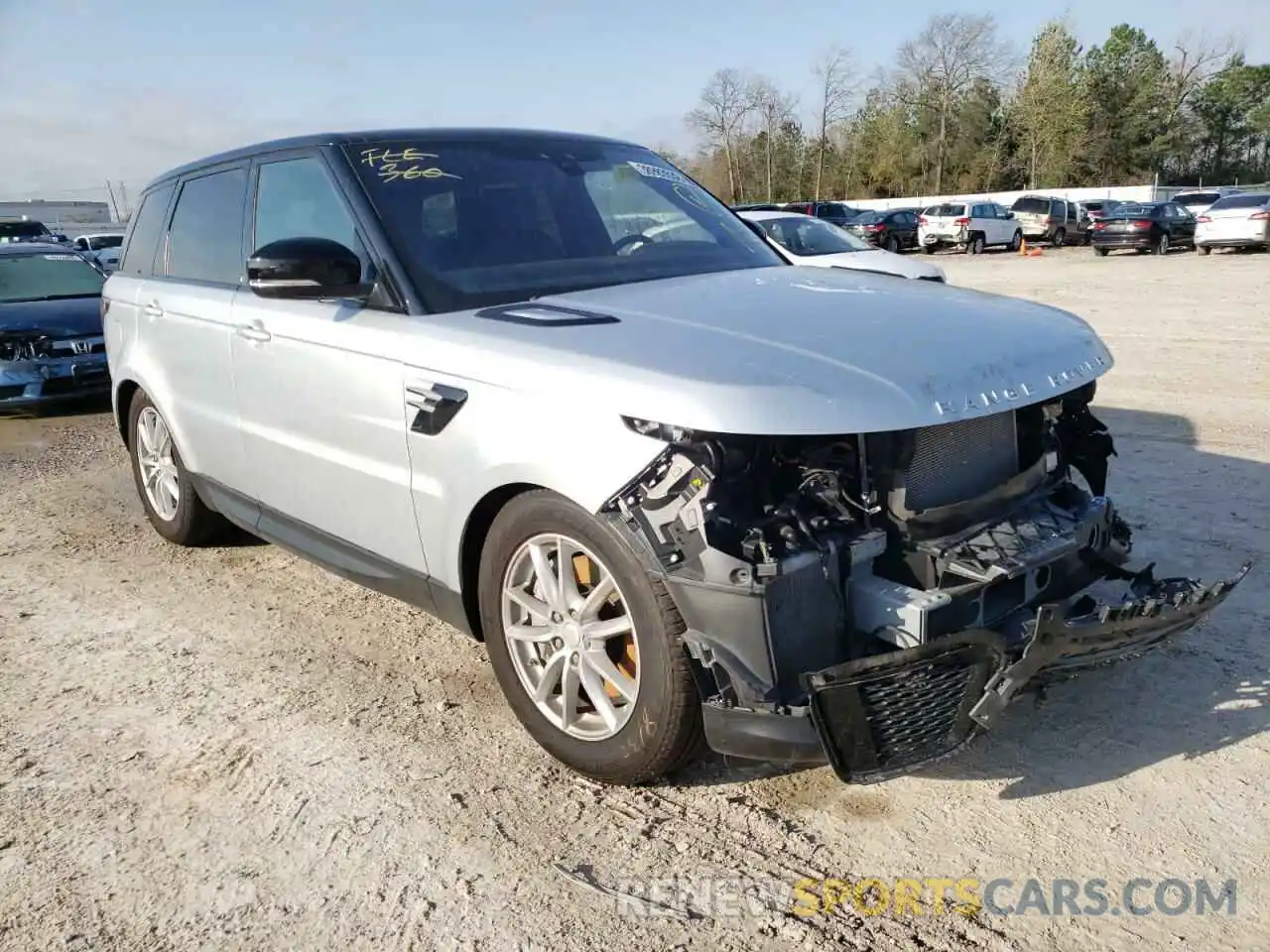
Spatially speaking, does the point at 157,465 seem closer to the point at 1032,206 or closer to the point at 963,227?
the point at 963,227

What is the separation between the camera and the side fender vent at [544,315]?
10.1ft

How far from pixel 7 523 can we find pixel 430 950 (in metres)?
5.04

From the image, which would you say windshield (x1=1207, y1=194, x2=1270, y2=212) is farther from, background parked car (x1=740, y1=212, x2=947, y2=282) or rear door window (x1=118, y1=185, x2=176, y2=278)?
rear door window (x1=118, y1=185, x2=176, y2=278)

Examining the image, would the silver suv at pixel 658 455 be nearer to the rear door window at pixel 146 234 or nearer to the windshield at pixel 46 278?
the rear door window at pixel 146 234

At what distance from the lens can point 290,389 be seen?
3.84 meters

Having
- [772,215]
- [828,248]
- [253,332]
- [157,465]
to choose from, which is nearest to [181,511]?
[157,465]

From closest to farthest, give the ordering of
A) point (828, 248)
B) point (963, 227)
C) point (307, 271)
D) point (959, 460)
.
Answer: point (959, 460) < point (307, 271) < point (828, 248) < point (963, 227)

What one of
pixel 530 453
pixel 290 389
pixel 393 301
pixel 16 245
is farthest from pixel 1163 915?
pixel 16 245

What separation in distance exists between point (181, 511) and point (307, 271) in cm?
246

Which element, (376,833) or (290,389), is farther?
(290,389)

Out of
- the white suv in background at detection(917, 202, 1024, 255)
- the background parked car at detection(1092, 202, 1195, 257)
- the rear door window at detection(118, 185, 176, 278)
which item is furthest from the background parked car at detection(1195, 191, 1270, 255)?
the rear door window at detection(118, 185, 176, 278)

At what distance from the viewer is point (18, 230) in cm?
2478

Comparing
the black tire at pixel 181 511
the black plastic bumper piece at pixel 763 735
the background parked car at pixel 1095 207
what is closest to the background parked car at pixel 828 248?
the black tire at pixel 181 511

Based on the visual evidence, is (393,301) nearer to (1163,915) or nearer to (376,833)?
(376,833)
